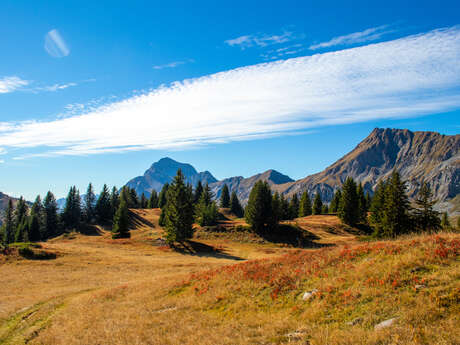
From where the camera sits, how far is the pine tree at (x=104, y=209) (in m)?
103

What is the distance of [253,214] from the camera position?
66.1m

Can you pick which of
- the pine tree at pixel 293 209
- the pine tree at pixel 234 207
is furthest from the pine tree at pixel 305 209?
the pine tree at pixel 234 207

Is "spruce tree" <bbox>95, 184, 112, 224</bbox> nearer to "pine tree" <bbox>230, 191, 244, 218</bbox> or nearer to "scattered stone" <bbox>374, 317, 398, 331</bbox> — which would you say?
"pine tree" <bbox>230, 191, 244, 218</bbox>

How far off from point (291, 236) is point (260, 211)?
963cm

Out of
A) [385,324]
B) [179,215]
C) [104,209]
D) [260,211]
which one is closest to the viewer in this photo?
[385,324]

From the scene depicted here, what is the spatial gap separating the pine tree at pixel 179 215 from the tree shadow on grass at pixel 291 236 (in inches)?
768

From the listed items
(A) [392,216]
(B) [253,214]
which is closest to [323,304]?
(A) [392,216]

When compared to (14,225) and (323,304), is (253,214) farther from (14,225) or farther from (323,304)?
(14,225)

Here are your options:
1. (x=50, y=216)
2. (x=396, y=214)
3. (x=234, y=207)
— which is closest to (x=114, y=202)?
(x=50, y=216)

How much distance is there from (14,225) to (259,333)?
109 m

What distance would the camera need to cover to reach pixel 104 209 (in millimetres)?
103562

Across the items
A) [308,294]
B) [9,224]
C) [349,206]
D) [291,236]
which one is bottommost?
[291,236]

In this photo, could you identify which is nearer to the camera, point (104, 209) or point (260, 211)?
point (260, 211)

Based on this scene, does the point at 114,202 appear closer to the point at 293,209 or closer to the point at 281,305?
the point at 293,209
